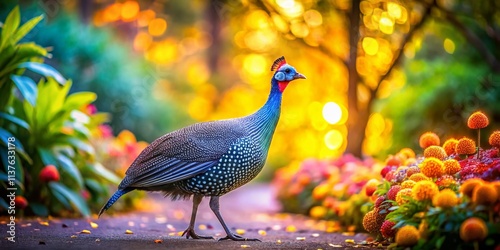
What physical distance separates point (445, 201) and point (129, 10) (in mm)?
19624

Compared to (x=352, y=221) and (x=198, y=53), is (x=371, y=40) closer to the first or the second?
(x=352, y=221)

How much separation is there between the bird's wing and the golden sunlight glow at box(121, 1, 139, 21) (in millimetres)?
17212

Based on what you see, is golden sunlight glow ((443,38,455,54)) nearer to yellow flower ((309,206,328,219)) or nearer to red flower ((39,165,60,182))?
yellow flower ((309,206,328,219))

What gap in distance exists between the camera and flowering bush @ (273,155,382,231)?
7.52m

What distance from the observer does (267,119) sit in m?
6.06

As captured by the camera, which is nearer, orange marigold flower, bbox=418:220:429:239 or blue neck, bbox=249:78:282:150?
orange marigold flower, bbox=418:220:429:239

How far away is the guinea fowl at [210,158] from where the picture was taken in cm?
585

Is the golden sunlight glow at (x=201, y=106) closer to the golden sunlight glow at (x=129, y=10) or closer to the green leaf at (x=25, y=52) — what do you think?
the golden sunlight glow at (x=129, y=10)

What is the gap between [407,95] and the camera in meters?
13.6

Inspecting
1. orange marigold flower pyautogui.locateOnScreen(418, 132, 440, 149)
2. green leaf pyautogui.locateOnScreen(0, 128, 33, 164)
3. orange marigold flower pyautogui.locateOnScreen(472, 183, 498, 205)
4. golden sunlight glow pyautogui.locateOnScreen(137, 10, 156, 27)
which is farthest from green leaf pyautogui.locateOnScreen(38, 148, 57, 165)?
golden sunlight glow pyautogui.locateOnScreen(137, 10, 156, 27)

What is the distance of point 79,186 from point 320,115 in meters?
14.0

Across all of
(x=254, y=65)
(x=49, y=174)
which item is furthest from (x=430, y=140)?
(x=254, y=65)

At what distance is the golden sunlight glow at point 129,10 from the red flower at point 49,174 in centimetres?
1563

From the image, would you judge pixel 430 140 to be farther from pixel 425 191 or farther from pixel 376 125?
pixel 376 125
